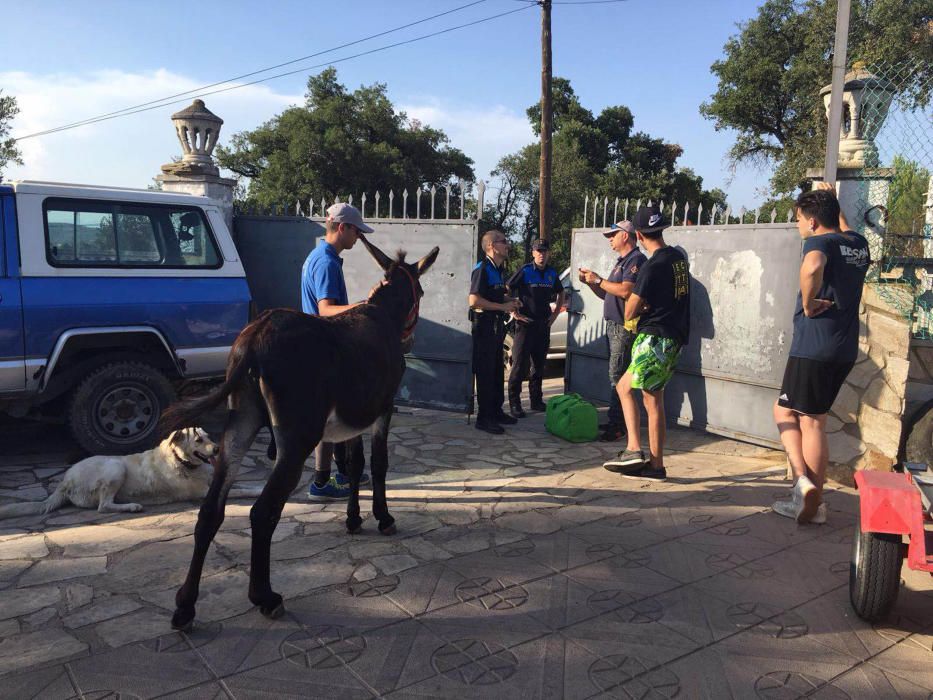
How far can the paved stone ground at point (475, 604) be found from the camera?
2.64 metres

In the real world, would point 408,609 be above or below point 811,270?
below

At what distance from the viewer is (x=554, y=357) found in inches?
421

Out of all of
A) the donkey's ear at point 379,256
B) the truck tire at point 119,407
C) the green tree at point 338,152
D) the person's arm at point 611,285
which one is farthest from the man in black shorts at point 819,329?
the green tree at point 338,152

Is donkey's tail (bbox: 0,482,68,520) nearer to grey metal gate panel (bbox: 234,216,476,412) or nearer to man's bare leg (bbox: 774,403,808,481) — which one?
grey metal gate panel (bbox: 234,216,476,412)

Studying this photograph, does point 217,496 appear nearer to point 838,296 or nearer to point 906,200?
point 838,296

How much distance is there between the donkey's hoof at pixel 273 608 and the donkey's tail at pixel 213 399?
91cm

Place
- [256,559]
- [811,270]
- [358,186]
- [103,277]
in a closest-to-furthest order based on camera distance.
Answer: [256,559]
[811,270]
[103,277]
[358,186]

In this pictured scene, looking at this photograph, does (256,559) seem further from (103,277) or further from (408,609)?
(103,277)

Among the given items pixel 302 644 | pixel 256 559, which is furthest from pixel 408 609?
pixel 256 559

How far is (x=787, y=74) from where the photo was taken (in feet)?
79.6

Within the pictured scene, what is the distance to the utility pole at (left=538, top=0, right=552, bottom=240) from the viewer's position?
1552cm

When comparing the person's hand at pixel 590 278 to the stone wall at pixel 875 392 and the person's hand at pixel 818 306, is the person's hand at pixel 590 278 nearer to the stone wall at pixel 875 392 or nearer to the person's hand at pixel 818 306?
the person's hand at pixel 818 306

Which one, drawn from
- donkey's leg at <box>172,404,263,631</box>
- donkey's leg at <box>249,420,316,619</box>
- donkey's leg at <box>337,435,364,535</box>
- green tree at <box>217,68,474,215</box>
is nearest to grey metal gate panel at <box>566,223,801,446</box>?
donkey's leg at <box>337,435,364,535</box>

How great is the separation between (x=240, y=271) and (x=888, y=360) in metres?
5.50
